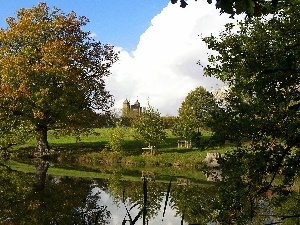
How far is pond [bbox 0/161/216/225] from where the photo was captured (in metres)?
18.6

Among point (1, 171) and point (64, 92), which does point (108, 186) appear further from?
point (64, 92)

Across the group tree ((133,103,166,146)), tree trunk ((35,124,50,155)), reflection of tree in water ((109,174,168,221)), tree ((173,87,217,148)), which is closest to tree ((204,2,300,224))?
reflection of tree in water ((109,174,168,221))

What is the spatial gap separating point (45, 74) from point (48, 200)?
22827 mm

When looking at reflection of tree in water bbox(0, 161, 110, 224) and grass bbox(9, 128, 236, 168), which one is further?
grass bbox(9, 128, 236, 168)

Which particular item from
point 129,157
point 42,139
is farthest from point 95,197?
point 129,157

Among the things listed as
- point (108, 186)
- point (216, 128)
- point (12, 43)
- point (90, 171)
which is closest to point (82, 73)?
point (12, 43)

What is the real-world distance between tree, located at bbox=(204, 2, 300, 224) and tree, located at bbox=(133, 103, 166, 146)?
31005 millimetres

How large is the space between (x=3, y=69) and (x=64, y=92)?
6.51 metres

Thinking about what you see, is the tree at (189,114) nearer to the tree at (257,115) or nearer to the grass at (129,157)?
the grass at (129,157)

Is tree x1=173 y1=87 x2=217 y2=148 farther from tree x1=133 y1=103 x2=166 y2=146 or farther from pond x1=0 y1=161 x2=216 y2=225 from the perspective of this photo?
pond x1=0 y1=161 x2=216 y2=225

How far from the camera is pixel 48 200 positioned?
74.0ft

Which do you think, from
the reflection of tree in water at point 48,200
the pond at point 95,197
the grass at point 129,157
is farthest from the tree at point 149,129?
the reflection of tree in water at point 48,200

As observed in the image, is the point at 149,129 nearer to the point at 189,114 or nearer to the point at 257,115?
the point at 189,114

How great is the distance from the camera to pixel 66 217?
18.3 m
